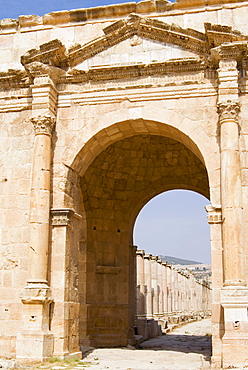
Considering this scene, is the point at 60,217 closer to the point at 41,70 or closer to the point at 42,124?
the point at 42,124

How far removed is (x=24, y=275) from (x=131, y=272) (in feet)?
17.7

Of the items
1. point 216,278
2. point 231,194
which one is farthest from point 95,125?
point 216,278

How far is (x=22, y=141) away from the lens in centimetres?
1093

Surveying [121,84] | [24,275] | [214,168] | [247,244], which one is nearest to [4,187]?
[24,275]

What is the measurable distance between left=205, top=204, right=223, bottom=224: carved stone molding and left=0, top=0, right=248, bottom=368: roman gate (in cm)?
4

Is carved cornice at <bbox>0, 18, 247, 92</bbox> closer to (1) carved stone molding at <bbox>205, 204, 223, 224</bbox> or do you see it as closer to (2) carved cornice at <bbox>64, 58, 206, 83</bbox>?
(2) carved cornice at <bbox>64, 58, 206, 83</bbox>

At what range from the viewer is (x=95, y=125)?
10562 millimetres

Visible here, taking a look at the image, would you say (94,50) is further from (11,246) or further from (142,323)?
(142,323)

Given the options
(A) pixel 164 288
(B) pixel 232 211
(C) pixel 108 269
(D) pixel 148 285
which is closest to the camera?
(B) pixel 232 211

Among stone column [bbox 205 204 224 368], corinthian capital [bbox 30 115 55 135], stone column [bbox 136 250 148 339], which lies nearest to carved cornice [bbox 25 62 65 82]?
corinthian capital [bbox 30 115 55 135]

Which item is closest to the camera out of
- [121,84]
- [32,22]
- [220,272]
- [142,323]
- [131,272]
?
[220,272]

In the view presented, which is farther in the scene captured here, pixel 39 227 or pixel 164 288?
pixel 164 288

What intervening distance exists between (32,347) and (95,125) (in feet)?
14.5

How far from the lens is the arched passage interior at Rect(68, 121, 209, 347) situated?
47.1ft
